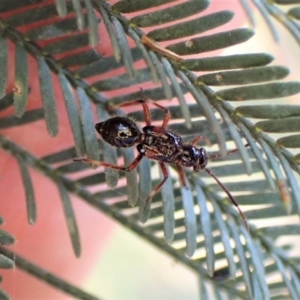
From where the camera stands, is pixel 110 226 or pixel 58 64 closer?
pixel 58 64

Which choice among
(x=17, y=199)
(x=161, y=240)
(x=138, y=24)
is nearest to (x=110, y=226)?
(x=17, y=199)

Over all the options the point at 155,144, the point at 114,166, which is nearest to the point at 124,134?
the point at 114,166

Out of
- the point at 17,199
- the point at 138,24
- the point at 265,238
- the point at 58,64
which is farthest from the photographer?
the point at 17,199

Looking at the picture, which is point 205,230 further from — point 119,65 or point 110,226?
point 110,226

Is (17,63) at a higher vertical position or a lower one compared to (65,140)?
higher

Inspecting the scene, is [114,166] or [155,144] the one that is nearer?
[114,166]

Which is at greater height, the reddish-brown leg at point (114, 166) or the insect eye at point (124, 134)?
the insect eye at point (124, 134)

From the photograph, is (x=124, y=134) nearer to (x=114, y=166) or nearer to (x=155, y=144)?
(x=114, y=166)

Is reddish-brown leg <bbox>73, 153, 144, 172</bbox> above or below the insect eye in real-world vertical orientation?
below
